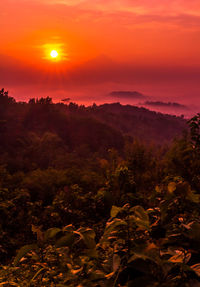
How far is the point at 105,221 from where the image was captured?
11.0 metres

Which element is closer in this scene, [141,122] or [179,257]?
[179,257]

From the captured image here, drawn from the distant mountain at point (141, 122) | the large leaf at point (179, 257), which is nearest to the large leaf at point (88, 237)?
the large leaf at point (179, 257)

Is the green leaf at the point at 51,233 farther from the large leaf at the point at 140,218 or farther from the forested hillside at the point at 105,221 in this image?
the large leaf at the point at 140,218

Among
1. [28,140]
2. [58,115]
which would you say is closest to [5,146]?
[28,140]

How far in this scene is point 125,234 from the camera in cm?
142

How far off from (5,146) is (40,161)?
924 cm

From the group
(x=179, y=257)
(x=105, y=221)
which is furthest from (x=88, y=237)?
(x=105, y=221)

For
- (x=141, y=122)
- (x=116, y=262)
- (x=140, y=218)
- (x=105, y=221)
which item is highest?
(x=141, y=122)

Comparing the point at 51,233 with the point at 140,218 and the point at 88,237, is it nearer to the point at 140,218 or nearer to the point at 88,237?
the point at 88,237

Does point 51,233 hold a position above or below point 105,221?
above

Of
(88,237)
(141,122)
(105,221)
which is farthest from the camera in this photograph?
(141,122)

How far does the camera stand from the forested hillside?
4.37ft

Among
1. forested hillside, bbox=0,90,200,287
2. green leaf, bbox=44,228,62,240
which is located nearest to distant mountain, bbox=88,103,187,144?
forested hillside, bbox=0,90,200,287

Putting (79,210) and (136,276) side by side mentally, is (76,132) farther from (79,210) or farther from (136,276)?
(136,276)
